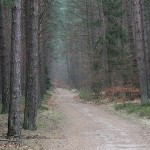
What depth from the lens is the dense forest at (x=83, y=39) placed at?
13359mm

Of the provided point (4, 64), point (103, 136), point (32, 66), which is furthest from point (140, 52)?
point (103, 136)

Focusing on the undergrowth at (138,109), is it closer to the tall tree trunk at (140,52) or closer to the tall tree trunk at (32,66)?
the tall tree trunk at (140,52)

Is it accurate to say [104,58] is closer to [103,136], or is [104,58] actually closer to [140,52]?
[140,52]

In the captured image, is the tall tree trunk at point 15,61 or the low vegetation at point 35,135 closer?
the low vegetation at point 35,135

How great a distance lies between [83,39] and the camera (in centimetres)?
5634

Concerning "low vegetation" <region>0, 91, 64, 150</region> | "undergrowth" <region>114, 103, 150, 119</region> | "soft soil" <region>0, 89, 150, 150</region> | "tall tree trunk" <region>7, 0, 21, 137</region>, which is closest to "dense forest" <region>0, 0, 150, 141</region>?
"tall tree trunk" <region>7, 0, 21, 137</region>

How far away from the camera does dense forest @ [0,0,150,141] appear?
13359mm

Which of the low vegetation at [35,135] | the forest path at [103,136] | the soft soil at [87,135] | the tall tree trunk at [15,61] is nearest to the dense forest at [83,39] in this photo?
the tall tree trunk at [15,61]

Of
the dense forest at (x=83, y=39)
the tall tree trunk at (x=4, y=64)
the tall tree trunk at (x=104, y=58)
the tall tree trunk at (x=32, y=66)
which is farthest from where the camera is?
the tall tree trunk at (x=104, y=58)

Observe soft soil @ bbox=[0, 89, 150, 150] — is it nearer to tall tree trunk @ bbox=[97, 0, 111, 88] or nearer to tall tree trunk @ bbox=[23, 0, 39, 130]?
tall tree trunk @ bbox=[23, 0, 39, 130]

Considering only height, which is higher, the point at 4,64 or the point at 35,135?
the point at 4,64

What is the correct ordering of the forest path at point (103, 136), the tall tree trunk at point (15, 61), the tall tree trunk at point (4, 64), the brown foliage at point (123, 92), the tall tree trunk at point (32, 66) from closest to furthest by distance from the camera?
the forest path at point (103, 136) < the tall tree trunk at point (15, 61) < the tall tree trunk at point (32, 66) < the tall tree trunk at point (4, 64) < the brown foliage at point (123, 92)

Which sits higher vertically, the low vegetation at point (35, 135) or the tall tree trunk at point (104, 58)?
the tall tree trunk at point (104, 58)

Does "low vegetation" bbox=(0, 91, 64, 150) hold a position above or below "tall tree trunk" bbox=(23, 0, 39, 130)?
below
